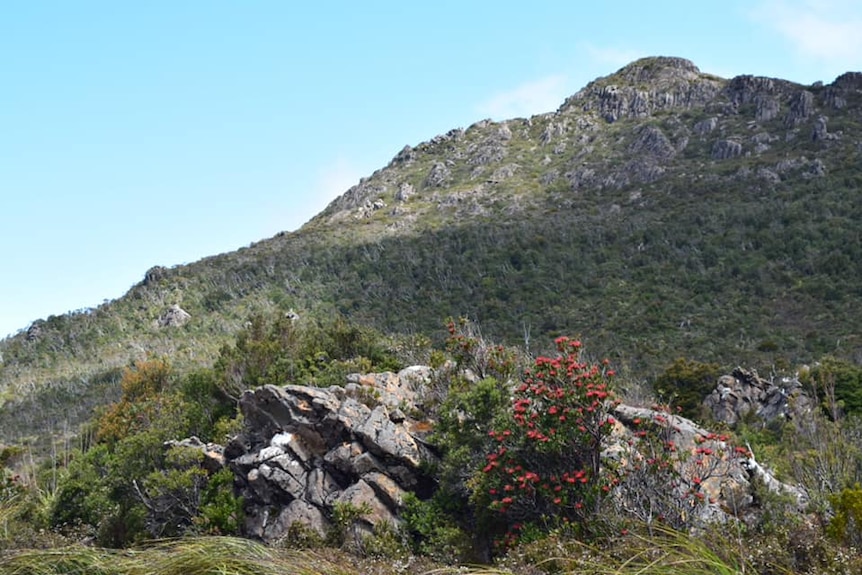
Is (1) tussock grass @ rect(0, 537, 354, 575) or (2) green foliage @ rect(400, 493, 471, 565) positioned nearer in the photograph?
(1) tussock grass @ rect(0, 537, 354, 575)

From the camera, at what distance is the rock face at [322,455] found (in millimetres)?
12992

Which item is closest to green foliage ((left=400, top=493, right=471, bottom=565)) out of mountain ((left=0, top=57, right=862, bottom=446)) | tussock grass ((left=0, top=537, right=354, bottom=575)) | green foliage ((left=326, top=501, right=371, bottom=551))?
green foliage ((left=326, top=501, right=371, bottom=551))

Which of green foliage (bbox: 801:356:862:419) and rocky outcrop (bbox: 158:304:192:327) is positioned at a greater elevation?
rocky outcrop (bbox: 158:304:192:327)

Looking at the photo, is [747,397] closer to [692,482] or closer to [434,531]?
[434,531]

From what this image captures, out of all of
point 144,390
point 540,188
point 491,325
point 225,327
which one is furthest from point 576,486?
point 540,188

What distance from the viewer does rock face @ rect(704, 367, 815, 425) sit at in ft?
108

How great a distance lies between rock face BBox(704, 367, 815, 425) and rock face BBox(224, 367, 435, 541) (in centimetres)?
2261

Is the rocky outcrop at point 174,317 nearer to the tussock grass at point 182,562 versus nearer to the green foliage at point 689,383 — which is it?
the green foliage at point 689,383

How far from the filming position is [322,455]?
14367 mm

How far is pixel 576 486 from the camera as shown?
996cm

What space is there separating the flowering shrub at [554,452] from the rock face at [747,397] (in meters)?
24.4

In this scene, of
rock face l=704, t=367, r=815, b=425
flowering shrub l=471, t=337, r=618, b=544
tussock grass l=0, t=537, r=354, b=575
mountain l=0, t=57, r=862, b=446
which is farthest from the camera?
mountain l=0, t=57, r=862, b=446

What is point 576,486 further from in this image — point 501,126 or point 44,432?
point 501,126

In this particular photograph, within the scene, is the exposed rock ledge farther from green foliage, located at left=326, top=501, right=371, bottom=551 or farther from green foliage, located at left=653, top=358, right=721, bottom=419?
green foliage, located at left=653, top=358, right=721, bottom=419
